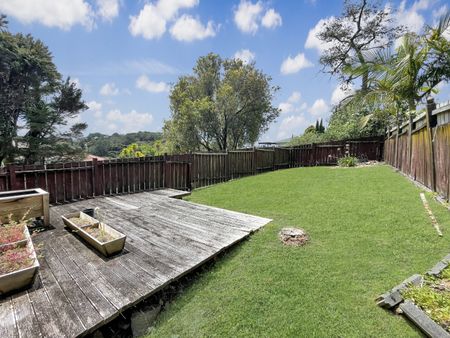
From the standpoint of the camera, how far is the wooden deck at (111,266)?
2.01 meters

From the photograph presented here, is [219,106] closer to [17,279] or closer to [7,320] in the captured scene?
[17,279]

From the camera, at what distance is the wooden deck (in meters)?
2.01

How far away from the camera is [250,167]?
11508mm

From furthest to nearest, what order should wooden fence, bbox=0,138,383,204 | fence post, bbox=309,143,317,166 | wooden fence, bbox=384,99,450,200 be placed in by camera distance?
1. fence post, bbox=309,143,317,166
2. wooden fence, bbox=0,138,383,204
3. wooden fence, bbox=384,99,450,200

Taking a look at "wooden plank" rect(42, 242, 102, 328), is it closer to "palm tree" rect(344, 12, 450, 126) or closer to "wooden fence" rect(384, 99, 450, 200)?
"wooden fence" rect(384, 99, 450, 200)

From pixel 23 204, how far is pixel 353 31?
21327 mm

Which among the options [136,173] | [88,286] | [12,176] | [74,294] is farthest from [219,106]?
[74,294]

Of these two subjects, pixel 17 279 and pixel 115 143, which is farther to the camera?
pixel 115 143

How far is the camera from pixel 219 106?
19250mm

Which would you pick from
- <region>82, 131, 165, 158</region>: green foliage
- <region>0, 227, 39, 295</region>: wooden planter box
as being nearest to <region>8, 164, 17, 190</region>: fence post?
<region>0, 227, 39, 295</region>: wooden planter box

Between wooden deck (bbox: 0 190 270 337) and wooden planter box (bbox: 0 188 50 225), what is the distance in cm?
40

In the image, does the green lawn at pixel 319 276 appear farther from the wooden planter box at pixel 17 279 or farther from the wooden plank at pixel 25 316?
the wooden planter box at pixel 17 279

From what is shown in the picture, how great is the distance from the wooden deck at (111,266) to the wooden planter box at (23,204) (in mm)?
396

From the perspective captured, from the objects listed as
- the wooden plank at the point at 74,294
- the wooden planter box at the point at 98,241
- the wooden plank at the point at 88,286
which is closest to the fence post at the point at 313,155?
the wooden planter box at the point at 98,241
